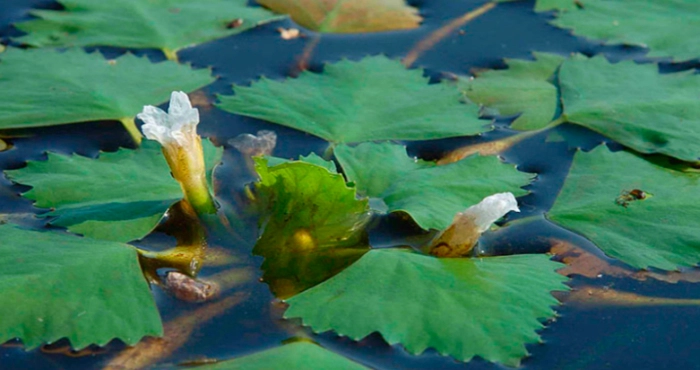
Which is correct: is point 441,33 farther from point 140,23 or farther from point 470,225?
point 470,225

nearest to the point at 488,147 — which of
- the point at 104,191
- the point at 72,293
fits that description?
the point at 104,191

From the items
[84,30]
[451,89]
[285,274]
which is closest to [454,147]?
[451,89]

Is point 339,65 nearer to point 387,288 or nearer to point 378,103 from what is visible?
point 378,103

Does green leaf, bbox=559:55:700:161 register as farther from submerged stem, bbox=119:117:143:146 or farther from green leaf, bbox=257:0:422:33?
submerged stem, bbox=119:117:143:146

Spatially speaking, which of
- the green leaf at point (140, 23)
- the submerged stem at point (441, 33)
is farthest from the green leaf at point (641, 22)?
the green leaf at point (140, 23)

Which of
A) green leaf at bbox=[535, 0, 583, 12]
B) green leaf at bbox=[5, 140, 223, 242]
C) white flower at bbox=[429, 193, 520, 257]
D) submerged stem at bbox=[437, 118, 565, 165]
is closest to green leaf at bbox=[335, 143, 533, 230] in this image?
white flower at bbox=[429, 193, 520, 257]

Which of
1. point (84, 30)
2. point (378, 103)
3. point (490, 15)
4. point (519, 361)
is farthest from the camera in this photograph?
point (490, 15)
